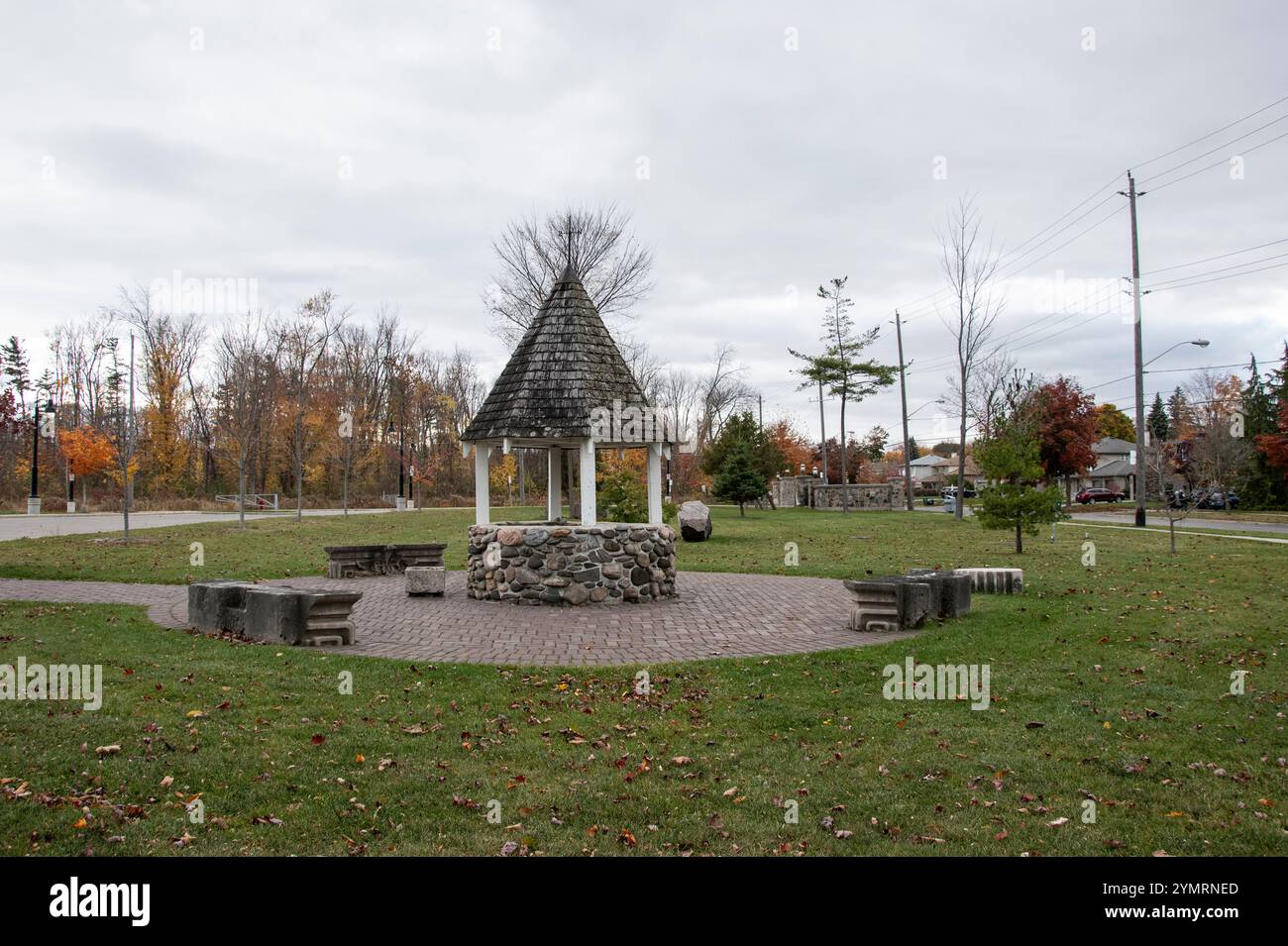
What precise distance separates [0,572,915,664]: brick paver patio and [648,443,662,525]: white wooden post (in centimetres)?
137

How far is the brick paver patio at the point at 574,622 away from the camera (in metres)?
8.84

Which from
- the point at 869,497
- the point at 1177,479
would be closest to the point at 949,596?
the point at 869,497

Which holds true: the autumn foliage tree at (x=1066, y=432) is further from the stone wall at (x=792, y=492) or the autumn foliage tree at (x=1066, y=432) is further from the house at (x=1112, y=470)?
the house at (x=1112, y=470)

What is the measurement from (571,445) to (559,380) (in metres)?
1.18

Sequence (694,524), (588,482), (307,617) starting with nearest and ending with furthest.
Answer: (307,617), (588,482), (694,524)

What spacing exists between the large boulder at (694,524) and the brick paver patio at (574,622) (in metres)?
10.8

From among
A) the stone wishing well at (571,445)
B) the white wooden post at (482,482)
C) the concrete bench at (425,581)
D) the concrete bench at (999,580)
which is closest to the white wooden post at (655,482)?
the stone wishing well at (571,445)

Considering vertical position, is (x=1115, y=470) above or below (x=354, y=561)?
above

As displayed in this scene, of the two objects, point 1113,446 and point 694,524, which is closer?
point 694,524

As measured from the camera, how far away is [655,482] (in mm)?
13859

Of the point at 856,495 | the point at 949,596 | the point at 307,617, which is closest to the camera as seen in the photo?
the point at 307,617

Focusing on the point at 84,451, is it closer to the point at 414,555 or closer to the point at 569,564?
the point at 414,555

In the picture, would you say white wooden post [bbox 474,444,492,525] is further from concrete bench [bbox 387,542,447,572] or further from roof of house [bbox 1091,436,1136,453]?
roof of house [bbox 1091,436,1136,453]

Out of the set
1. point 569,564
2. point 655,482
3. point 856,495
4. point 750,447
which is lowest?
point 569,564
